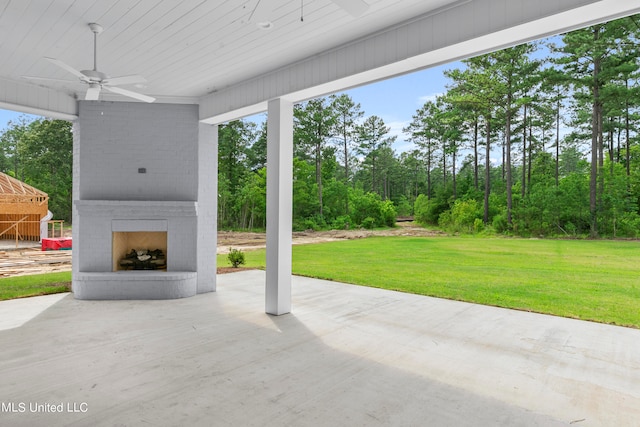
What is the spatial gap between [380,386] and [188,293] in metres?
3.59

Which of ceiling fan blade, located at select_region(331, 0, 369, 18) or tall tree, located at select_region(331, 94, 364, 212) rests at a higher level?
tall tree, located at select_region(331, 94, 364, 212)

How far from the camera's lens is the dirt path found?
7.27 m

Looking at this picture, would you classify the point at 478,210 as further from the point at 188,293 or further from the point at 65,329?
the point at 65,329

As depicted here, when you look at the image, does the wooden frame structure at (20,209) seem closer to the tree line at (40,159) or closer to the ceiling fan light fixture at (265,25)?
the tree line at (40,159)

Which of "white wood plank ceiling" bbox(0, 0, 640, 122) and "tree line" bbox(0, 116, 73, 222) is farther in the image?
"tree line" bbox(0, 116, 73, 222)

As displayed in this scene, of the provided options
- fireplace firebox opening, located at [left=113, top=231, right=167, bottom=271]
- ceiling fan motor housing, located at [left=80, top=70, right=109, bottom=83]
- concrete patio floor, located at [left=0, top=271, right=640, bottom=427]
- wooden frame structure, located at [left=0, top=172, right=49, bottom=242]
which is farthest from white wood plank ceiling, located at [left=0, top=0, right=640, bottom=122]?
wooden frame structure, located at [left=0, top=172, right=49, bottom=242]

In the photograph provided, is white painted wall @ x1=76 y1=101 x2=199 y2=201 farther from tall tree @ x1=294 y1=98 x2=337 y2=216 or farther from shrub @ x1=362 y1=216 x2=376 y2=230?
tall tree @ x1=294 y1=98 x2=337 y2=216

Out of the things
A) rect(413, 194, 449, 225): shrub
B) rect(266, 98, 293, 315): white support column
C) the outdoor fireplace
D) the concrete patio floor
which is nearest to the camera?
the concrete patio floor

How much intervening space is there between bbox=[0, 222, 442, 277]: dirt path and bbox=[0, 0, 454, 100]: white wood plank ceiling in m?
4.24

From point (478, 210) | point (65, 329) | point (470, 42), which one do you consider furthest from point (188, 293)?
point (478, 210)

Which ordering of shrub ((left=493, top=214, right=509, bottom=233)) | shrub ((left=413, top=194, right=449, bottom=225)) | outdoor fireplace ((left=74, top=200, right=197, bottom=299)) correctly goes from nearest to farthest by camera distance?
outdoor fireplace ((left=74, top=200, right=197, bottom=299)) < shrub ((left=493, top=214, right=509, bottom=233)) < shrub ((left=413, top=194, right=449, bottom=225))

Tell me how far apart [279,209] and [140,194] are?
96.9 inches

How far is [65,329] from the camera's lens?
376 centimetres

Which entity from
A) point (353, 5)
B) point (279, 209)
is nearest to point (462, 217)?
point (279, 209)
